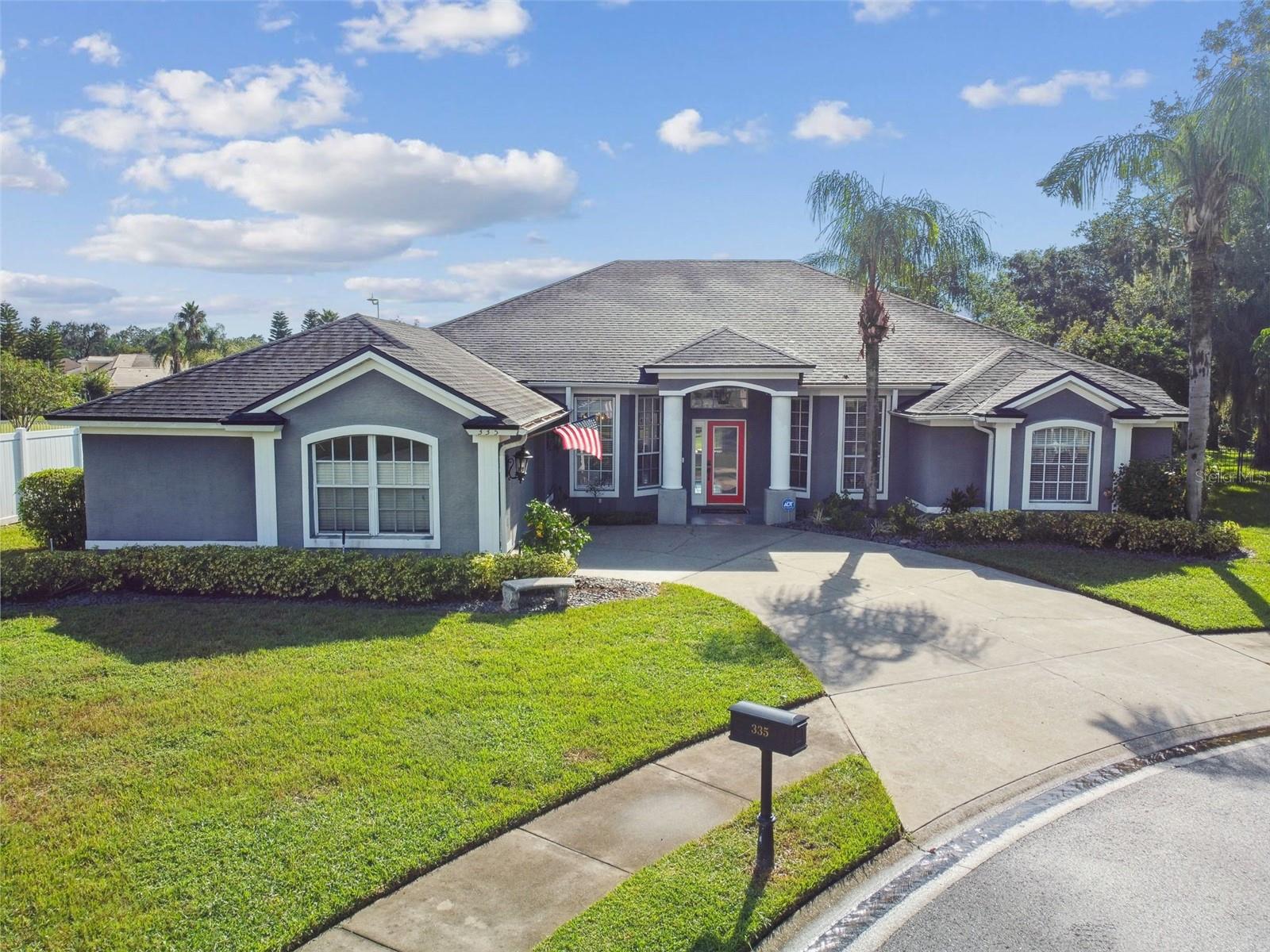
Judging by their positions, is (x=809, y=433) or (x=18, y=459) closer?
(x=18, y=459)

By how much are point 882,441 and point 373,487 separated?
1194 cm

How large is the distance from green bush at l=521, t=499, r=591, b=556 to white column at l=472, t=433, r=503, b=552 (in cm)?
62

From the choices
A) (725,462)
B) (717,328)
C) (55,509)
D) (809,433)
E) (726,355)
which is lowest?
(55,509)

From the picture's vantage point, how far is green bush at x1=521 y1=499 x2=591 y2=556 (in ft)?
48.0

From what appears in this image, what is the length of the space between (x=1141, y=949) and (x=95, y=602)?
13378 millimetres

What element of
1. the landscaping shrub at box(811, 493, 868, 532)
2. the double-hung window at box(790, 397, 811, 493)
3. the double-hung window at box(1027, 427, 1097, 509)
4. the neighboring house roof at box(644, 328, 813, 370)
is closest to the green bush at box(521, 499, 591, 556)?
the neighboring house roof at box(644, 328, 813, 370)

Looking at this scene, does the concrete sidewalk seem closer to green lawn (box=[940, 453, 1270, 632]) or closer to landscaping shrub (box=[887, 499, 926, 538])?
green lawn (box=[940, 453, 1270, 632])

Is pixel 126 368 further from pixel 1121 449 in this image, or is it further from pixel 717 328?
pixel 1121 449

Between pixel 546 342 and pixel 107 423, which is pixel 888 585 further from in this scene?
pixel 107 423

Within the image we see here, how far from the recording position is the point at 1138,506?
56.9 ft

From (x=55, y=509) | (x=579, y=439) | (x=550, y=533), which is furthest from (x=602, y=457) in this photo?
(x=55, y=509)

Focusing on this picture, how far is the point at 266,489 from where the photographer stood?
562 inches

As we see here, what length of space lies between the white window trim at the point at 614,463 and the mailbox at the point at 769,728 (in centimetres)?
1442

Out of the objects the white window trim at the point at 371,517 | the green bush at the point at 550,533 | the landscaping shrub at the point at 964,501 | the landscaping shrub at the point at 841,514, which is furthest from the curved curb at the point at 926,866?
the landscaping shrub at the point at 841,514
